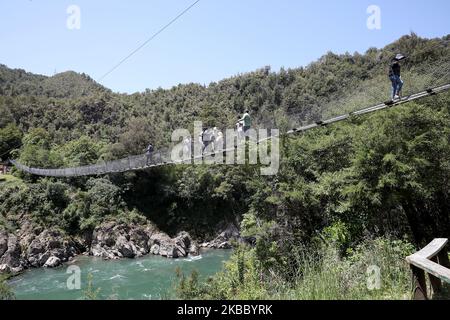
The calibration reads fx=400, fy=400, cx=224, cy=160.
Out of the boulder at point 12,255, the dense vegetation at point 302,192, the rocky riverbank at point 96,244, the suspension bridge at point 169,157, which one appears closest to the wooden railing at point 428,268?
the dense vegetation at point 302,192

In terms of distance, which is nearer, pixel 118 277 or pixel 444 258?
→ pixel 444 258

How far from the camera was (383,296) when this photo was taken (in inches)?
129

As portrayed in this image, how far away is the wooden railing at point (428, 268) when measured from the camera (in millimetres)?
2213

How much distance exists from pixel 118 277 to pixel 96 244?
19.2 ft

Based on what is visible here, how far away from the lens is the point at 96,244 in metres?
21.7

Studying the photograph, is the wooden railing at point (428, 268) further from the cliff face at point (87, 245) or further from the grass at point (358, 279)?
the cliff face at point (87, 245)

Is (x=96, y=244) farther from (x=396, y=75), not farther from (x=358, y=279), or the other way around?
(x=358, y=279)

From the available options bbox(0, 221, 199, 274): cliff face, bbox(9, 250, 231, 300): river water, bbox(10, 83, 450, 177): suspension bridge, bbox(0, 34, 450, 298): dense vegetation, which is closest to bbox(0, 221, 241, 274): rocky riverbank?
bbox(0, 221, 199, 274): cliff face

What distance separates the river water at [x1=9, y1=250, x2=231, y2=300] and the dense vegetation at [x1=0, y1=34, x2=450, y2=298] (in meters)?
4.22

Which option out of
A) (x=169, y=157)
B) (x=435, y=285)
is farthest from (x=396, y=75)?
(x=169, y=157)

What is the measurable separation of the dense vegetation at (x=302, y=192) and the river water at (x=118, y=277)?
13.8ft
